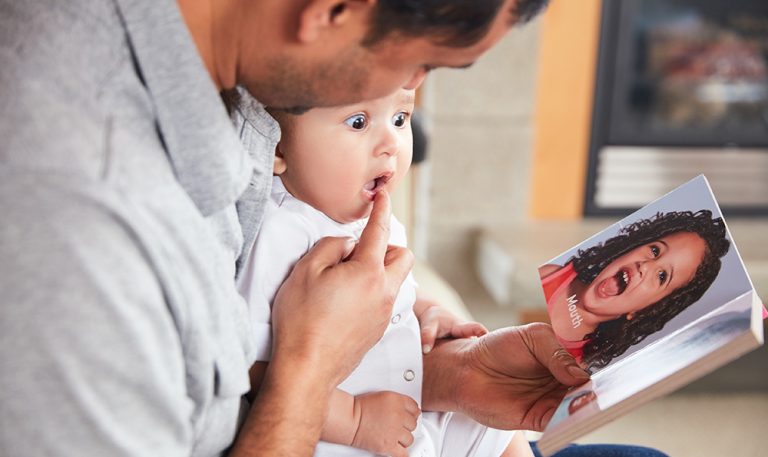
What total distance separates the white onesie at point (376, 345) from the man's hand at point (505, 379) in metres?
0.05

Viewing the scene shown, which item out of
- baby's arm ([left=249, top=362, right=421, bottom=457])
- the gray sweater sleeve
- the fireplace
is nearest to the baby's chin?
baby's arm ([left=249, top=362, right=421, bottom=457])

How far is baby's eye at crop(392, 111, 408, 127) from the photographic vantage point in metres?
0.95

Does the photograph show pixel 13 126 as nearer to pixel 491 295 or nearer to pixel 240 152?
→ pixel 240 152

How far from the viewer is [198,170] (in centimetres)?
62

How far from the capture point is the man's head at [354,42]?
0.64 meters

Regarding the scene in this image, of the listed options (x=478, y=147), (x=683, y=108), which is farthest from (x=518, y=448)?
(x=683, y=108)

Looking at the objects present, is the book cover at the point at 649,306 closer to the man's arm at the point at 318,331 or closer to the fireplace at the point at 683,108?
the man's arm at the point at 318,331

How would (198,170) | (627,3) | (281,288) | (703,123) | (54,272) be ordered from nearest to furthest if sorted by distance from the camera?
(54,272) → (198,170) → (281,288) → (627,3) → (703,123)

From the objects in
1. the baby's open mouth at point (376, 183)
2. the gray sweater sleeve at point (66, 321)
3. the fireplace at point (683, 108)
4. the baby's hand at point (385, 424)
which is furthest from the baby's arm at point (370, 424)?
the fireplace at point (683, 108)

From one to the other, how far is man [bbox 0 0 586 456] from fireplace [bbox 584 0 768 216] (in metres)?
2.06

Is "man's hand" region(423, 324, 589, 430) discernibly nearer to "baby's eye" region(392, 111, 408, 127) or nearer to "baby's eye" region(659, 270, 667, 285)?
"baby's eye" region(659, 270, 667, 285)

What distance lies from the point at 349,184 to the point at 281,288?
152mm

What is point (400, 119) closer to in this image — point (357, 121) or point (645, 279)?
point (357, 121)

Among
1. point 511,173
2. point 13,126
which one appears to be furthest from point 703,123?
point 13,126
